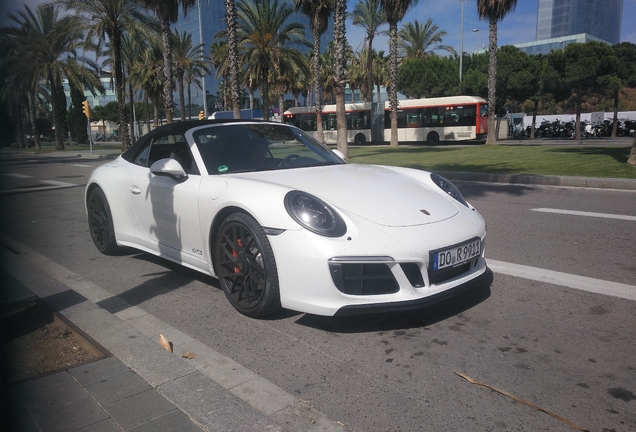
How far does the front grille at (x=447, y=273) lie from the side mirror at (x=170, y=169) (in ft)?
6.93

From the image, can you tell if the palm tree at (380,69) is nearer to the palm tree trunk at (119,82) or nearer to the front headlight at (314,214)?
the palm tree trunk at (119,82)

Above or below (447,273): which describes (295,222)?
above

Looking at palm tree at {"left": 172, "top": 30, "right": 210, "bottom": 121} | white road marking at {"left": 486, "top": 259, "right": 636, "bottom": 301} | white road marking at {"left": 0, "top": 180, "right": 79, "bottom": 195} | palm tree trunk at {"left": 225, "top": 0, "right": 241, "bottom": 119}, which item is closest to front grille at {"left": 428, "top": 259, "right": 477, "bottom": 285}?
white road marking at {"left": 486, "top": 259, "right": 636, "bottom": 301}

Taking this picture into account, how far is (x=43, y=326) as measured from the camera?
11.6ft

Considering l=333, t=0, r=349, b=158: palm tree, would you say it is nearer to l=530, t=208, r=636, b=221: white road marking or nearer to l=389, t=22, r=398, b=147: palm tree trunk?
l=389, t=22, r=398, b=147: palm tree trunk

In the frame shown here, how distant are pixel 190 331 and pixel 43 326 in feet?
3.43

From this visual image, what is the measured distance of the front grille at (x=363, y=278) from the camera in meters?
3.02

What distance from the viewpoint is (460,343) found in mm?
3105

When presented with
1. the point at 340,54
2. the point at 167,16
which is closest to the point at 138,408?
the point at 340,54

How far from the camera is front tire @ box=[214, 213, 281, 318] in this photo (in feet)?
10.8

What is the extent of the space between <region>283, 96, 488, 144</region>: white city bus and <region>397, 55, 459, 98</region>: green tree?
9.70 m

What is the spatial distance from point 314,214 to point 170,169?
56.5 inches

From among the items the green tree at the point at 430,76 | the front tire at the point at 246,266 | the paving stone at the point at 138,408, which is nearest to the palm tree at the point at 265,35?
the green tree at the point at 430,76

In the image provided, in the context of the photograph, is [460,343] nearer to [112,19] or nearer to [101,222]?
[101,222]
